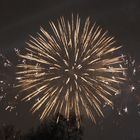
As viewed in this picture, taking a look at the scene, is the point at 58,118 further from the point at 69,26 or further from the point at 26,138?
the point at 69,26

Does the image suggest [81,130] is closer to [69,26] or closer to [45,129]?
[45,129]

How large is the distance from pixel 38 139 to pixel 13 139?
5.73m

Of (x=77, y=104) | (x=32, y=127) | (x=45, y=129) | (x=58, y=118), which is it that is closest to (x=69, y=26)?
(x=77, y=104)

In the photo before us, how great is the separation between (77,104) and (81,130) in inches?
548

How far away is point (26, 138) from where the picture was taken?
187 ft

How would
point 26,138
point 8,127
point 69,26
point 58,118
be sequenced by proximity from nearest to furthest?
point 69,26, point 58,118, point 26,138, point 8,127

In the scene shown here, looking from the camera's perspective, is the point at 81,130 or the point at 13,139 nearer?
the point at 81,130

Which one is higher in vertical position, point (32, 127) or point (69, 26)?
point (69, 26)

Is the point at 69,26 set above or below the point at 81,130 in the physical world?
above

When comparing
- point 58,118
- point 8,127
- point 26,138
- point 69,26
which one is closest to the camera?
point 69,26

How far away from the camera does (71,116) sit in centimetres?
5422

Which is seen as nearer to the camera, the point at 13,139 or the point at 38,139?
the point at 38,139

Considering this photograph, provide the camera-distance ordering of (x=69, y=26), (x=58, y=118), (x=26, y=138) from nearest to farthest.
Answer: (x=69, y=26) < (x=58, y=118) < (x=26, y=138)

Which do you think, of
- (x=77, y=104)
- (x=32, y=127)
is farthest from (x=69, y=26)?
(x=32, y=127)
